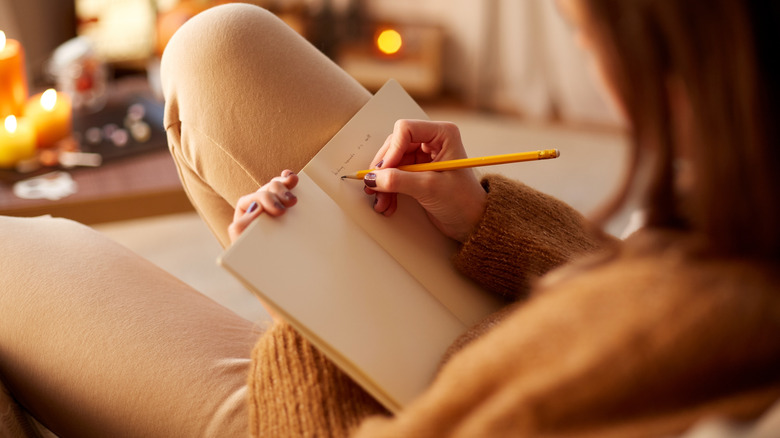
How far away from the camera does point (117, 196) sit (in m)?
1.18

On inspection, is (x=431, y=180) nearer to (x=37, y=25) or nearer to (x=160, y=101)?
(x=160, y=101)

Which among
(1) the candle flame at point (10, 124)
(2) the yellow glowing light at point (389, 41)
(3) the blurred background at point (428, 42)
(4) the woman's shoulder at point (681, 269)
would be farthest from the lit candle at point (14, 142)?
(2) the yellow glowing light at point (389, 41)

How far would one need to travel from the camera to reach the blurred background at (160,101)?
4.04 ft

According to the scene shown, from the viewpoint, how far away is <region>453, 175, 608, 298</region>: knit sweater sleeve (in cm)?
71

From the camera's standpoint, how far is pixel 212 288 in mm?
1601

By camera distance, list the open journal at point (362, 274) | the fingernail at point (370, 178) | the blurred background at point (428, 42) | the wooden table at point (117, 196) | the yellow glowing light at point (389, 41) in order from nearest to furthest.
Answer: the open journal at point (362, 274) < the fingernail at point (370, 178) < the wooden table at point (117, 196) < the blurred background at point (428, 42) < the yellow glowing light at point (389, 41)

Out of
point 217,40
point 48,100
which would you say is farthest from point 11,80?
point 217,40

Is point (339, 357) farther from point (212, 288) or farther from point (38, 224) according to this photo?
point (212, 288)

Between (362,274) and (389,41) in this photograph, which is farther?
(389,41)

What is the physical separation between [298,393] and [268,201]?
0.17m

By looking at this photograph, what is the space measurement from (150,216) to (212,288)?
41 centimetres

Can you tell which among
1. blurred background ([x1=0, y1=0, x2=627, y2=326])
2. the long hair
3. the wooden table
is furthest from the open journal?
the wooden table

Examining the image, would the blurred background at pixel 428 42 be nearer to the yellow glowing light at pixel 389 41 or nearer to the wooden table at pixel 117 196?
the yellow glowing light at pixel 389 41

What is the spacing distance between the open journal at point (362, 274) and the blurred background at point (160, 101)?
17.7 inches
